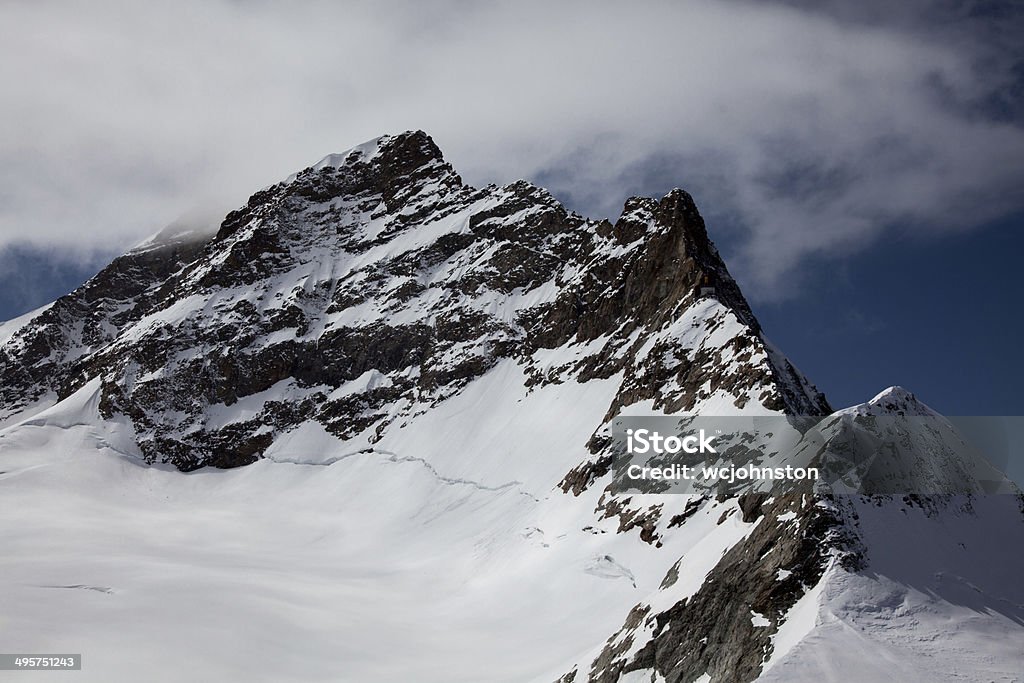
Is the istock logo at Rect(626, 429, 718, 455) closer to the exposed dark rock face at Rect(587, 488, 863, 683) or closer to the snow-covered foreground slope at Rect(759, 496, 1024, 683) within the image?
the exposed dark rock face at Rect(587, 488, 863, 683)

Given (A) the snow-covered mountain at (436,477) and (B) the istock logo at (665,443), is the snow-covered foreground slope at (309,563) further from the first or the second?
(B) the istock logo at (665,443)

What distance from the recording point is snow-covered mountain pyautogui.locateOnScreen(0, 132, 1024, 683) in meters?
35.5

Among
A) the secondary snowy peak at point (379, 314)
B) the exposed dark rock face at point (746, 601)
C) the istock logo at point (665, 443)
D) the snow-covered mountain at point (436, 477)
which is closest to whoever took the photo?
the exposed dark rock face at point (746, 601)

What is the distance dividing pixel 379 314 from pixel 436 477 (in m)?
36.2

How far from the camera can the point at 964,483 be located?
41062mm

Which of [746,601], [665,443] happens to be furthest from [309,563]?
[746,601]

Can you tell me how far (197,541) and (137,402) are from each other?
1473 inches

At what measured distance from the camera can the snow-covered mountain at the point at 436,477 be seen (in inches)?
1396

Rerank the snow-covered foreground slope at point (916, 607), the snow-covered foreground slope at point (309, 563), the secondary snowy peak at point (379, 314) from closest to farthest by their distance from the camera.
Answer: the snow-covered foreground slope at point (916, 607), the snow-covered foreground slope at point (309, 563), the secondary snowy peak at point (379, 314)

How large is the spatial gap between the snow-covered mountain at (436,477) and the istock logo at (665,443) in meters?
A: 2.24

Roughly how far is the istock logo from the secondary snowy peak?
8.07 feet

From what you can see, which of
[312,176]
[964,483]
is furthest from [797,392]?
[312,176]

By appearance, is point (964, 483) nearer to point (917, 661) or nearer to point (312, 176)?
point (917, 661)

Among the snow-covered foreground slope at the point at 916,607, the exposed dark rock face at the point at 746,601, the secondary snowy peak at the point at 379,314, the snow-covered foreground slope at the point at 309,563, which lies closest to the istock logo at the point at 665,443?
the secondary snowy peak at the point at 379,314
